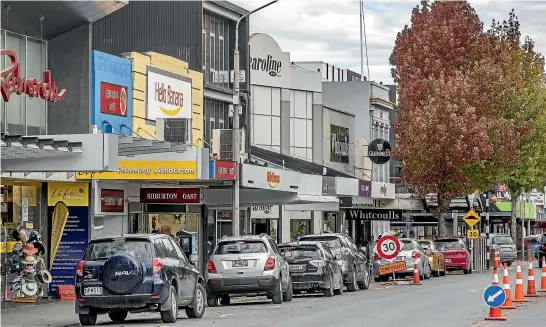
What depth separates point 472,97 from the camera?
61500 mm

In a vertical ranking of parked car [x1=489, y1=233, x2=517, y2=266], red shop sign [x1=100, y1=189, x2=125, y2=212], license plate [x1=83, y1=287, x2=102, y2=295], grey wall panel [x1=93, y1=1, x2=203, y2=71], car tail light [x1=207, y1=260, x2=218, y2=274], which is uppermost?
grey wall panel [x1=93, y1=1, x2=203, y2=71]

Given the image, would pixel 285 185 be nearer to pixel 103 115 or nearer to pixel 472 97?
pixel 103 115

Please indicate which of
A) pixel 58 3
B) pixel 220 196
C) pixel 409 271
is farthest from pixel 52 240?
pixel 409 271

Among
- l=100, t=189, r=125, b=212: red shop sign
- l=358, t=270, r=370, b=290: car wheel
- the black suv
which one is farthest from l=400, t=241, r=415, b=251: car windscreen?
the black suv

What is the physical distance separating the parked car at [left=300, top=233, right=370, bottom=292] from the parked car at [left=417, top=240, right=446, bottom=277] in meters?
9.26

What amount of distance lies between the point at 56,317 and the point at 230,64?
71.3 ft

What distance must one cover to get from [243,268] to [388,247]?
12437mm

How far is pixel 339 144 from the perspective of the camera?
6694cm

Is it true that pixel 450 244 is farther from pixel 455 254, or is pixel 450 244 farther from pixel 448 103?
pixel 448 103

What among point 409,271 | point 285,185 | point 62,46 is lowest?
point 409,271

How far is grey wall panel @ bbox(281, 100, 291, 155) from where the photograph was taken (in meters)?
61.9

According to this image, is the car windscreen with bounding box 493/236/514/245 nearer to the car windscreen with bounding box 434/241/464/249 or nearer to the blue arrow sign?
the car windscreen with bounding box 434/241/464/249

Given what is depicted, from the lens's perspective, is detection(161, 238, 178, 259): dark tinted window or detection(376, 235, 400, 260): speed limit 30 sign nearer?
detection(161, 238, 178, 259): dark tinted window

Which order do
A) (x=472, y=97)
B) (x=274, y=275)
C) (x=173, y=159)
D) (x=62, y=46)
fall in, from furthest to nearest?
(x=472, y=97), (x=173, y=159), (x=62, y=46), (x=274, y=275)
